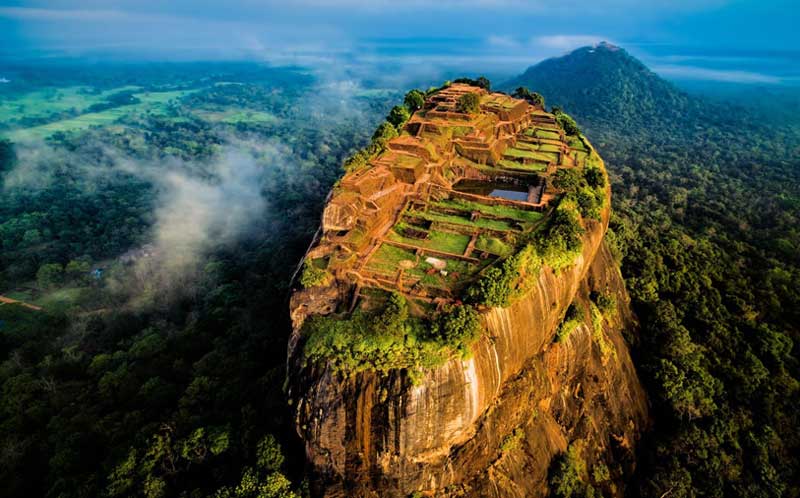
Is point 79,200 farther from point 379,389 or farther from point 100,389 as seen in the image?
point 379,389

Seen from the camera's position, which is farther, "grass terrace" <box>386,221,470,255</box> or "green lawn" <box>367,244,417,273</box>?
"grass terrace" <box>386,221,470,255</box>

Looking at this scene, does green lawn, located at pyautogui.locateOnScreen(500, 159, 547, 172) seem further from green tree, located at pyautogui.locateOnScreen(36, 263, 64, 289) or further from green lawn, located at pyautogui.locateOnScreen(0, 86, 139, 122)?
green lawn, located at pyautogui.locateOnScreen(0, 86, 139, 122)

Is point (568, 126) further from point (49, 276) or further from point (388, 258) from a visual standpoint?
point (49, 276)

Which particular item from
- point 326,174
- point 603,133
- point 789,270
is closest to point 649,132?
point 603,133

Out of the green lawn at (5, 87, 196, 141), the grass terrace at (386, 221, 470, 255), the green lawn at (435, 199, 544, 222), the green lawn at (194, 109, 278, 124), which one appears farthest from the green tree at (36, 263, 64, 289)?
the green lawn at (194, 109, 278, 124)

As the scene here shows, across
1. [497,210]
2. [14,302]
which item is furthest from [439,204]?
[14,302]
